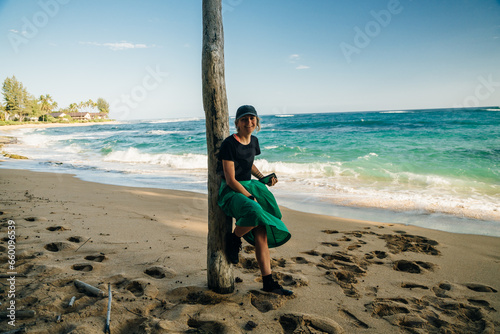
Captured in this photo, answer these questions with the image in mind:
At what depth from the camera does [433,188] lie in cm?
919

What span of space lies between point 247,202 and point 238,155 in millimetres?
499

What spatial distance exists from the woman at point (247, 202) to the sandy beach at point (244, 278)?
0.45 m

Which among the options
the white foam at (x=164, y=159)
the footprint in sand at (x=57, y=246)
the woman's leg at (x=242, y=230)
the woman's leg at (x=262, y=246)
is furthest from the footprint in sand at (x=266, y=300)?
the white foam at (x=164, y=159)

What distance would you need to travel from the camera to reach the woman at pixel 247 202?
2.69m

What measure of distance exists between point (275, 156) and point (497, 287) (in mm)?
14156

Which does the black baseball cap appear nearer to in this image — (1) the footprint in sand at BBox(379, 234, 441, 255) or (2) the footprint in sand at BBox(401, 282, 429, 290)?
(2) the footprint in sand at BBox(401, 282, 429, 290)

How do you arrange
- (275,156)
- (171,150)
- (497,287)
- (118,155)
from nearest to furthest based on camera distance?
(497,287) < (275,156) < (118,155) < (171,150)

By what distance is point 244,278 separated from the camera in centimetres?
334

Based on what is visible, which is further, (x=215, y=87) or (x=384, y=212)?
(x=384, y=212)

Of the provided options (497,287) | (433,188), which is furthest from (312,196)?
(497,287)

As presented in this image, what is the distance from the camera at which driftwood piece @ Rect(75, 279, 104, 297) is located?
273 centimetres

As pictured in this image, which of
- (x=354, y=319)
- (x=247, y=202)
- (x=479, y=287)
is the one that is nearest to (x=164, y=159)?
(x=247, y=202)

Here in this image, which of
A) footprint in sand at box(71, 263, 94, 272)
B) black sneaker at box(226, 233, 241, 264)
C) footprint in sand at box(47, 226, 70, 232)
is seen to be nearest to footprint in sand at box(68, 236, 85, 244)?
footprint in sand at box(47, 226, 70, 232)

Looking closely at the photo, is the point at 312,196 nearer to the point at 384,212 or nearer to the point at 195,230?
the point at 384,212
